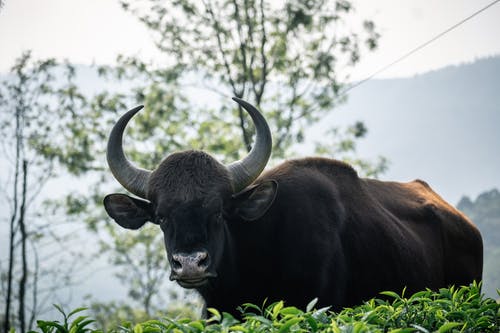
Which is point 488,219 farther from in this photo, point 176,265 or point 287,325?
point 287,325

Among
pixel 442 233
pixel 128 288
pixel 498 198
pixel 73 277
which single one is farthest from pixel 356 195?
pixel 498 198

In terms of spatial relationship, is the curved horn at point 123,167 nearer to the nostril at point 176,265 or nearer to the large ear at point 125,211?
the large ear at point 125,211

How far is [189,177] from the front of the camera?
18.6 feet

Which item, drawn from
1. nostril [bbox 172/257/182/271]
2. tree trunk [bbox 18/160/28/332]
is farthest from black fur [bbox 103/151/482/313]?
tree trunk [bbox 18/160/28/332]

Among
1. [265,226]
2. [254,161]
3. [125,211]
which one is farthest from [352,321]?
[125,211]

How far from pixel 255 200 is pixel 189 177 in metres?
0.74

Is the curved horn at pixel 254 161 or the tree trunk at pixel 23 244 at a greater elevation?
the curved horn at pixel 254 161

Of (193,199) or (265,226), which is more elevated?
(193,199)

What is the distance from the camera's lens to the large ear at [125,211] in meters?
6.24

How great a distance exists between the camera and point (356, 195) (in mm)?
6910

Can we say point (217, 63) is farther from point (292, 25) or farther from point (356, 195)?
point (356, 195)

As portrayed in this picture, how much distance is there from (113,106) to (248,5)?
668 cm

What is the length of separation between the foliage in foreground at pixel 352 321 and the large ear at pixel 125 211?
314cm

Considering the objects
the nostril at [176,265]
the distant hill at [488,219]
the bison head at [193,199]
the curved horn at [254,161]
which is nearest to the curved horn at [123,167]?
the bison head at [193,199]
